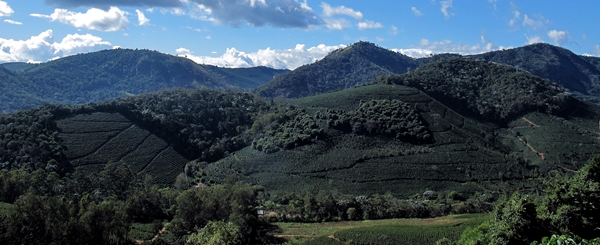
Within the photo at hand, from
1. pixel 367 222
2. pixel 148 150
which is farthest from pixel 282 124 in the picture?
pixel 367 222

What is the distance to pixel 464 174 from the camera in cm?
6981


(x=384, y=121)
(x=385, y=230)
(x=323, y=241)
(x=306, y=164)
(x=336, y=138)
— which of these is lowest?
(x=323, y=241)

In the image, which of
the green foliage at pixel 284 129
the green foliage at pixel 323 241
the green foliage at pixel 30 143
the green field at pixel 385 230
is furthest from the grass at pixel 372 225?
the green foliage at pixel 30 143

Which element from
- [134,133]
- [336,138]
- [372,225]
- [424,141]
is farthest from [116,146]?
[424,141]

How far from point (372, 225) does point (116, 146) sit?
49353mm

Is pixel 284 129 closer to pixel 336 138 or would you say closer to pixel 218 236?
pixel 336 138

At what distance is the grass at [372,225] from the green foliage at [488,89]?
59496 mm

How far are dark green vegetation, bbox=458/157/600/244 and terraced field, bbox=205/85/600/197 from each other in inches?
1419

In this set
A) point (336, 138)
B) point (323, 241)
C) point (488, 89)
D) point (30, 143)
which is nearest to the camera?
point (323, 241)

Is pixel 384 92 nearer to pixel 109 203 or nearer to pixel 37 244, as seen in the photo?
pixel 109 203

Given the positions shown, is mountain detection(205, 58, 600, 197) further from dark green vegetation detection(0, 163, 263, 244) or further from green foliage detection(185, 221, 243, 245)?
green foliage detection(185, 221, 243, 245)

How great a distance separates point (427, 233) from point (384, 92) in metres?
62.5

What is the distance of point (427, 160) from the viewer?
7306cm

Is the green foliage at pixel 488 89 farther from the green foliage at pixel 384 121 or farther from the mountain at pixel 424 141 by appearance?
the green foliage at pixel 384 121
